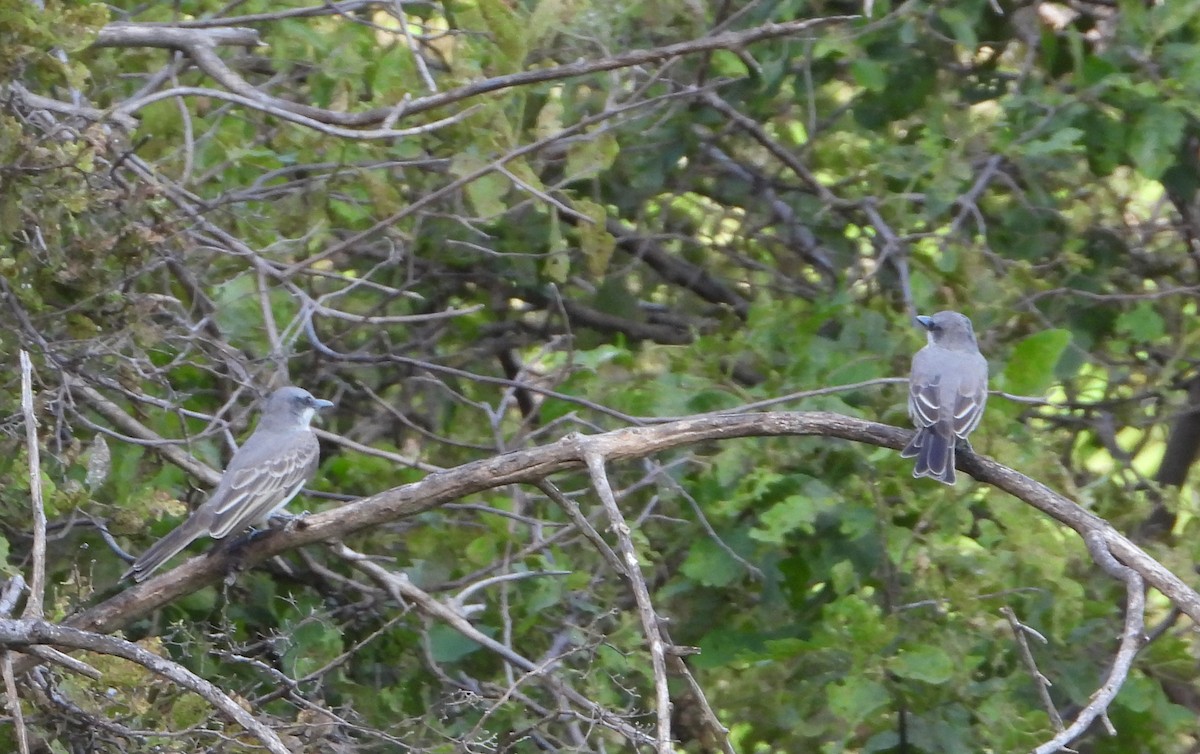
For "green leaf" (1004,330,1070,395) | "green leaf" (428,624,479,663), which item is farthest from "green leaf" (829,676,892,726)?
"green leaf" (1004,330,1070,395)

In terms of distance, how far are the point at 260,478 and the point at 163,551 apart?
43 centimetres

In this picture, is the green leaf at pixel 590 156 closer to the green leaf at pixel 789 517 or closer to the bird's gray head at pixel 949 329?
the green leaf at pixel 789 517

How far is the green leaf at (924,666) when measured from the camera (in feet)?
15.7

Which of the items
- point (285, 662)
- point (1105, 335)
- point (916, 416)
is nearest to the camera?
point (285, 662)

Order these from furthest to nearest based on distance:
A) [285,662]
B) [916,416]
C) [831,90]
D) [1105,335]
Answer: [831,90]
[1105,335]
[916,416]
[285,662]

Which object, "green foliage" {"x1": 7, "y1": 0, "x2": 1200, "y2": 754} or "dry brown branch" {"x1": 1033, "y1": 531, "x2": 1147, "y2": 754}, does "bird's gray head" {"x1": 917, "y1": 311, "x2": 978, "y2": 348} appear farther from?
"dry brown branch" {"x1": 1033, "y1": 531, "x2": 1147, "y2": 754}

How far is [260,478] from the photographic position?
15.8 feet

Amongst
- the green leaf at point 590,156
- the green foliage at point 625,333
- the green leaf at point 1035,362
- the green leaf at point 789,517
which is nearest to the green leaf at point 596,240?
the green foliage at point 625,333

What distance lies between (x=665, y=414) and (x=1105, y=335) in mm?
2486

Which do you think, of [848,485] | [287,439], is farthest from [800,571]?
[287,439]

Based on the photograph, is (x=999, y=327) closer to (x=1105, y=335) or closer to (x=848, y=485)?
(x=1105, y=335)

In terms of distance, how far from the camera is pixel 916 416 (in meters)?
5.20

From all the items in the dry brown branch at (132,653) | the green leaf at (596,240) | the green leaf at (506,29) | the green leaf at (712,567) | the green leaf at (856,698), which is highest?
the green leaf at (506,29)

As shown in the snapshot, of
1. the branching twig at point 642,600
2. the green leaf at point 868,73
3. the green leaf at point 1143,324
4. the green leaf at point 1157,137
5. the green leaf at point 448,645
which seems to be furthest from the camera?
the green leaf at point 1143,324
